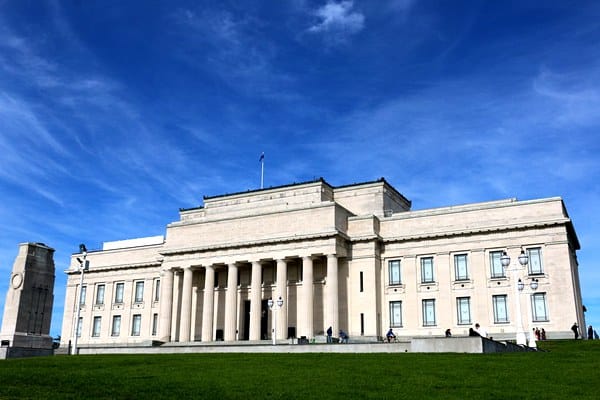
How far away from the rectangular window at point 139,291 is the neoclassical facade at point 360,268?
13.9ft

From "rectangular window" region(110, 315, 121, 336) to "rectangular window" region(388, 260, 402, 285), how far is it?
32917 mm


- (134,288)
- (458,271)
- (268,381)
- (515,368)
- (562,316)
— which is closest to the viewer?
(268,381)

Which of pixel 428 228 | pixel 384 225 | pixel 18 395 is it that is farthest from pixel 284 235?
pixel 18 395

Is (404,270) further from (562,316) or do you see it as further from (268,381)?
(268,381)

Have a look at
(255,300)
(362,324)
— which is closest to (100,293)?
(255,300)

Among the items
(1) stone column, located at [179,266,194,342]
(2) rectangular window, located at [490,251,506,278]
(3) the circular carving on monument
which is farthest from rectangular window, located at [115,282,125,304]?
(2) rectangular window, located at [490,251,506,278]

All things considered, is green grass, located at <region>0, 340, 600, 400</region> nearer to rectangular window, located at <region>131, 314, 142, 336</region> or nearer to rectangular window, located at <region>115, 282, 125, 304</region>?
rectangular window, located at <region>131, 314, 142, 336</region>

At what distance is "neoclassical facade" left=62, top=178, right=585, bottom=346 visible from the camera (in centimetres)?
5212

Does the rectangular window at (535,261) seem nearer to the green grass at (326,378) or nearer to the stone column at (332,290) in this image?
the stone column at (332,290)

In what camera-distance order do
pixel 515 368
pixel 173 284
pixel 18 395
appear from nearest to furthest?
pixel 18 395 → pixel 515 368 → pixel 173 284

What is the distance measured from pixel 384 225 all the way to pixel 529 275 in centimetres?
1373

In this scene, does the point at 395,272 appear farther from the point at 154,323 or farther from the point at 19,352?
the point at 19,352

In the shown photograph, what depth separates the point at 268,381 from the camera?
2316cm

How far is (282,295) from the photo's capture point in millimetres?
57062
